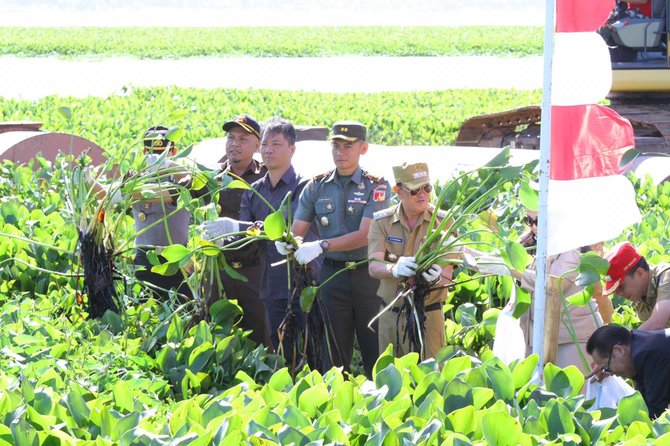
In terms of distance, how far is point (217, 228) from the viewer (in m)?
6.19

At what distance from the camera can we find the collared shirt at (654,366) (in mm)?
5137

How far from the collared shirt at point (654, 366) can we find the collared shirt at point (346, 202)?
1843 mm

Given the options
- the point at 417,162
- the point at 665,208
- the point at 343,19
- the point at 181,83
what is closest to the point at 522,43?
the point at 181,83

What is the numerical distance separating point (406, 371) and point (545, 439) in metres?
0.81

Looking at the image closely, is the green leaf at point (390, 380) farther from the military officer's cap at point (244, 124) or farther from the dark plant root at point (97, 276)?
the military officer's cap at point (244, 124)

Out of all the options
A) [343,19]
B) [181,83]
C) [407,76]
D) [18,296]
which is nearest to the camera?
[18,296]

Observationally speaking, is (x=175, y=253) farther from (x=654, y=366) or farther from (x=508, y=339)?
(x=654, y=366)

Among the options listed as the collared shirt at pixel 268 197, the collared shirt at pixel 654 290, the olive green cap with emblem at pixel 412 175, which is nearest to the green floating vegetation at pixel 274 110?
the collared shirt at pixel 268 197

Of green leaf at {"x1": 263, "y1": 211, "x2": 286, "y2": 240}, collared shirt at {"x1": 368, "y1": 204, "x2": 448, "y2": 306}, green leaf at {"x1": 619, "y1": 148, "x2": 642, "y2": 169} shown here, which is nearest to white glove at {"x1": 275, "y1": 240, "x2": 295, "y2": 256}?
green leaf at {"x1": 263, "y1": 211, "x2": 286, "y2": 240}

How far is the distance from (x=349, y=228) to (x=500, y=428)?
2849 millimetres

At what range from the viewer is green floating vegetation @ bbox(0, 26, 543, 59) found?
188 feet

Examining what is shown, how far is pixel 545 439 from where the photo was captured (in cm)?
400

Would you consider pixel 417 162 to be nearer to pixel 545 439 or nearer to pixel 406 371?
pixel 406 371

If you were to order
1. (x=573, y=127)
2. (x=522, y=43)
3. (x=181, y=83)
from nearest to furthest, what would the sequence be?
(x=573, y=127)
(x=181, y=83)
(x=522, y=43)
